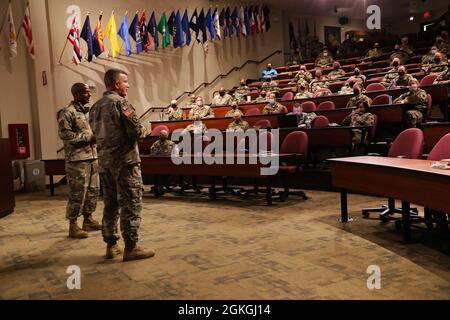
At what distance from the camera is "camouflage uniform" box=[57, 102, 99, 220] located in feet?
14.3

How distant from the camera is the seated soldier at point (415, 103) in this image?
691 centimetres

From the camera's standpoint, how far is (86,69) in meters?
10.9

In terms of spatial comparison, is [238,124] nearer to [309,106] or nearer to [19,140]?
[309,106]

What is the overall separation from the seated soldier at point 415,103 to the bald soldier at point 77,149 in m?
4.84

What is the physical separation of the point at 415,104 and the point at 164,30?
7.60 meters

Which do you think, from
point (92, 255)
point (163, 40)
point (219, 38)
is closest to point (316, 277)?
point (92, 255)

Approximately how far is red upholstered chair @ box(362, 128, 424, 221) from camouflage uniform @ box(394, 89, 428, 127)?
2.37 metres

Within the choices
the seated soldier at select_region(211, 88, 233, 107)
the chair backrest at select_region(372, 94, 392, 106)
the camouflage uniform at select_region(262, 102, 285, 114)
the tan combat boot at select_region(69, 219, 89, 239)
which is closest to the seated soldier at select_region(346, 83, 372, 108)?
the chair backrest at select_region(372, 94, 392, 106)

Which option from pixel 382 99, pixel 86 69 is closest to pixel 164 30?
pixel 86 69

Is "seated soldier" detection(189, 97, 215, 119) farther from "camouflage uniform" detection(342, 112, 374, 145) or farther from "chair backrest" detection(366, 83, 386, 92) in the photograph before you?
"camouflage uniform" detection(342, 112, 374, 145)

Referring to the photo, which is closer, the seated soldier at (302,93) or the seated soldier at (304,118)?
the seated soldier at (304,118)

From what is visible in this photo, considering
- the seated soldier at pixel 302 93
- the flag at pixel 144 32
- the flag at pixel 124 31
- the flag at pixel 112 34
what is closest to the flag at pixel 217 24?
the flag at pixel 144 32

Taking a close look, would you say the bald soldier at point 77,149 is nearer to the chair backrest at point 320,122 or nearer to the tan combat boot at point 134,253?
the tan combat boot at point 134,253

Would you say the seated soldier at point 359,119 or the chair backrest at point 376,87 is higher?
the chair backrest at point 376,87
